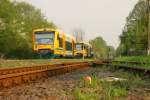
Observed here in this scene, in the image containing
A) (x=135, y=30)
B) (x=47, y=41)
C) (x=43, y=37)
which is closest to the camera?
(x=47, y=41)

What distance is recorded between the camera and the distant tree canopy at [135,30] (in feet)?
259

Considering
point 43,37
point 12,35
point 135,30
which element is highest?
point 135,30

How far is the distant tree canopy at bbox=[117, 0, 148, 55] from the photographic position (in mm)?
79000

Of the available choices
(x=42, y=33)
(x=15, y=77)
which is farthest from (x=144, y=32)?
(x=15, y=77)

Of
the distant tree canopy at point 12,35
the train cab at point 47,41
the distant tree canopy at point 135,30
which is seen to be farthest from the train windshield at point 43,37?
the distant tree canopy at point 135,30

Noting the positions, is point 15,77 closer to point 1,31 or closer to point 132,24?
point 1,31

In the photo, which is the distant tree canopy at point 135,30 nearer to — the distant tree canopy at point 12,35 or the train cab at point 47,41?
the distant tree canopy at point 12,35

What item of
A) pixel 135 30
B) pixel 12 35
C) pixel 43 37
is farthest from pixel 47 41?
pixel 135 30

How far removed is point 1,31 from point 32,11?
3491 cm

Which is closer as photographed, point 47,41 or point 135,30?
point 47,41

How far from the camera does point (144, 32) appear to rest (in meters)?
80.9

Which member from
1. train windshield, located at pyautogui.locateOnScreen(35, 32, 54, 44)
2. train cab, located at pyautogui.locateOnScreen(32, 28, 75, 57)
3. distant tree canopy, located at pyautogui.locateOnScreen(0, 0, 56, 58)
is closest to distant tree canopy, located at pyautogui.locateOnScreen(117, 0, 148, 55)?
distant tree canopy, located at pyautogui.locateOnScreen(0, 0, 56, 58)

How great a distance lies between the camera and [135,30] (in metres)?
87.2

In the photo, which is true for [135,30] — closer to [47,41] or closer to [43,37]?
[43,37]
